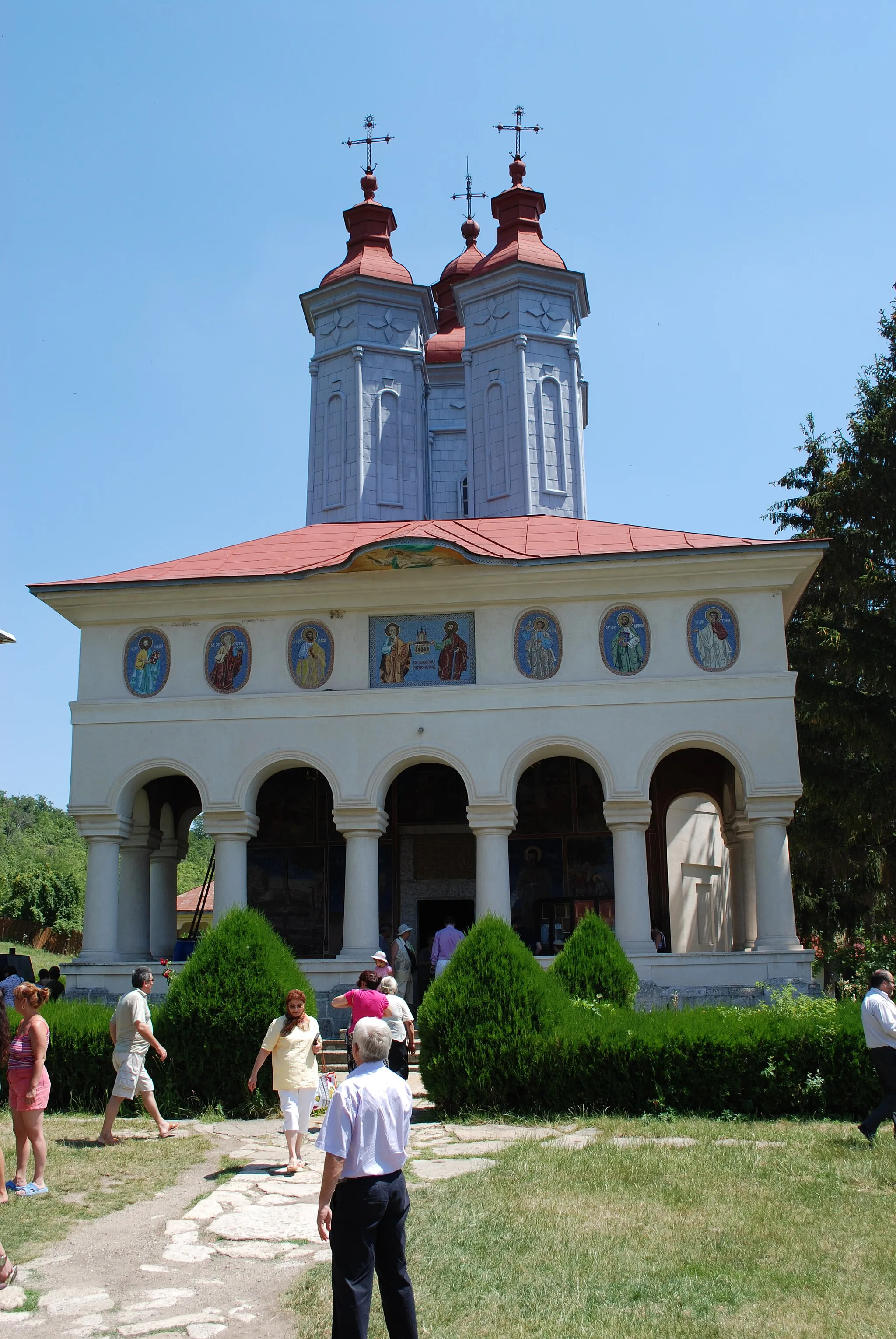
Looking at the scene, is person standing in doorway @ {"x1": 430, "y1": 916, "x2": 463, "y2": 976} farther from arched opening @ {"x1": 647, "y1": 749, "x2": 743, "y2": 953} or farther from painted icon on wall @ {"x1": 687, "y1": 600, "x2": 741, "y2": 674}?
painted icon on wall @ {"x1": 687, "y1": 600, "x2": 741, "y2": 674}

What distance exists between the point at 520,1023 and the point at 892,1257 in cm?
491

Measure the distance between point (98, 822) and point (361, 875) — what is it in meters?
4.08

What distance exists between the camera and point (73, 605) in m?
19.2

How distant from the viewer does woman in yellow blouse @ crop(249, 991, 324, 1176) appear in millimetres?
9203

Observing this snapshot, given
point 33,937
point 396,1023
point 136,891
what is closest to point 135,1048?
point 396,1023

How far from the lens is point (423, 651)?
60.9 feet

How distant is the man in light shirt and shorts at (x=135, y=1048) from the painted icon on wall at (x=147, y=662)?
8.78 meters

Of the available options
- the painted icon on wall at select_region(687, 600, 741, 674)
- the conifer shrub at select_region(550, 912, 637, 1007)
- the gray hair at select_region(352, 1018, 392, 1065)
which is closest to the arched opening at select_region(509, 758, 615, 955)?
the painted icon on wall at select_region(687, 600, 741, 674)

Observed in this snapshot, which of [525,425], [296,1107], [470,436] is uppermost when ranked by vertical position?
[470,436]

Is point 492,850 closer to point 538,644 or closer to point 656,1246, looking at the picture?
point 538,644

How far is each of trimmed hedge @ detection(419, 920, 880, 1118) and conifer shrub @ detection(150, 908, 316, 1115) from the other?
1454mm

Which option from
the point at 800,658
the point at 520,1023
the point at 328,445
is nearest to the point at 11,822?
the point at 328,445

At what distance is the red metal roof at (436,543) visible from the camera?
59.0ft

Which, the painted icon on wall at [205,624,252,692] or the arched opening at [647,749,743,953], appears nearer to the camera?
the painted icon on wall at [205,624,252,692]
